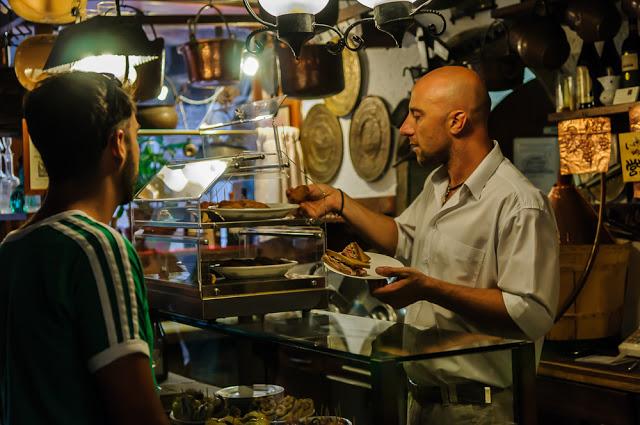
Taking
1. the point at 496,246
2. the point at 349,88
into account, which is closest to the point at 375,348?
the point at 496,246

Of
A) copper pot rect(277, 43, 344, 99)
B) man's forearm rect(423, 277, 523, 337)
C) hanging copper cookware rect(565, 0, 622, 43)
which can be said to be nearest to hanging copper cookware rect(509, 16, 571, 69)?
hanging copper cookware rect(565, 0, 622, 43)

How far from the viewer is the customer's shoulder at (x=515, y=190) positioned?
301 cm

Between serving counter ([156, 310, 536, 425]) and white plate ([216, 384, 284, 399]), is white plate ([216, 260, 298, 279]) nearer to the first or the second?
serving counter ([156, 310, 536, 425])

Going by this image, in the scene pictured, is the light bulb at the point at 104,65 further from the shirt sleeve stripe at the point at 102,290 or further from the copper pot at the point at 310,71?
the shirt sleeve stripe at the point at 102,290

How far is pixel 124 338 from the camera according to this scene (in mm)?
1720

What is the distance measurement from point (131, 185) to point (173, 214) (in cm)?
116

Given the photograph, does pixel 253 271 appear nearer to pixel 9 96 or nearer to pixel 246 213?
pixel 246 213

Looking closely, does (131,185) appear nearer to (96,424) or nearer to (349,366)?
(96,424)

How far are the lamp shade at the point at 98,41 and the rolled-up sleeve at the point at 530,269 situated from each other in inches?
59.2

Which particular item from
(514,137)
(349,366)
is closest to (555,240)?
(349,366)

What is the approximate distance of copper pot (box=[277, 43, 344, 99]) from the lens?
4438mm

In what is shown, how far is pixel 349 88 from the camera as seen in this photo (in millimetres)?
7273

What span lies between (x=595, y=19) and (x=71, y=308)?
322 cm

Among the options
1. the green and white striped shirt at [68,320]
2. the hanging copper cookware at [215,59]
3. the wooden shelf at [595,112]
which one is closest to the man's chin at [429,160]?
the wooden shelf at [595,112]
